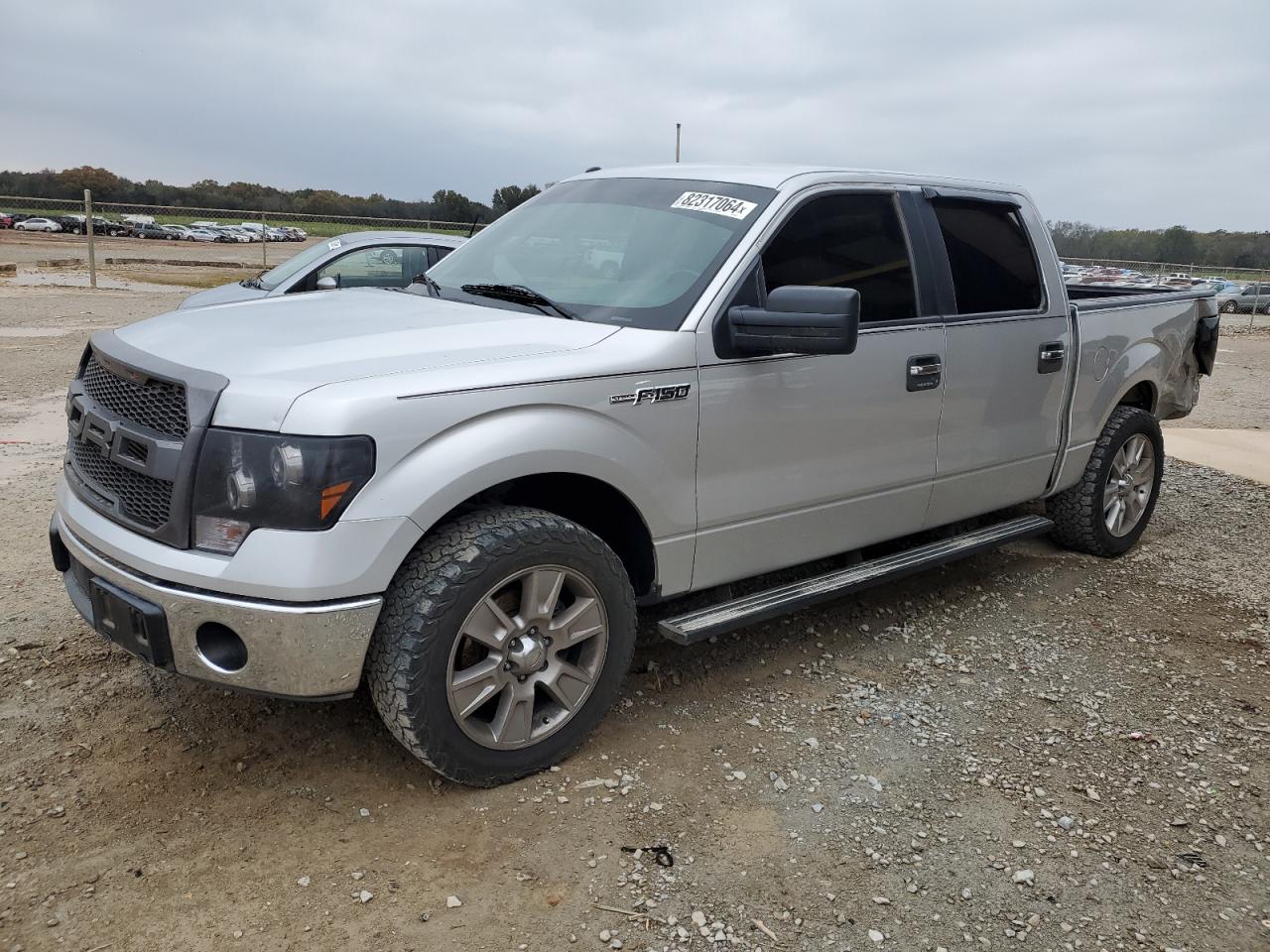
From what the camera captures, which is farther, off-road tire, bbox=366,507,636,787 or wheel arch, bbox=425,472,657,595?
wheel arch, bbox=425,472,657,595

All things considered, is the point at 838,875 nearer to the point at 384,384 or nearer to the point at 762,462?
the point at 762,462

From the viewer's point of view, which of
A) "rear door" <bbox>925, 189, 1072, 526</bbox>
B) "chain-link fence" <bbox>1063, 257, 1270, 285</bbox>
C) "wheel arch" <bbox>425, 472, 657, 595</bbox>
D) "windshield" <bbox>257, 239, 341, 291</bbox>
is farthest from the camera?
"chain-link fence" <bbox>1063, 257, 1270, 285</bbox>

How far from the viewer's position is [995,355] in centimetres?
447

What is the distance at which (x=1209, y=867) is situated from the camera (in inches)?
117

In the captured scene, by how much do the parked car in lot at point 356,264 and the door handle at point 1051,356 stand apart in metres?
5.89

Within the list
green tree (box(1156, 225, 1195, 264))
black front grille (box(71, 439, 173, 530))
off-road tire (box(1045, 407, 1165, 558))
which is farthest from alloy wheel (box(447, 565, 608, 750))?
green tree (box(1156, 225, 1195, 264))

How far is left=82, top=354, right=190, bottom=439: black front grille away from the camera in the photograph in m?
2.84

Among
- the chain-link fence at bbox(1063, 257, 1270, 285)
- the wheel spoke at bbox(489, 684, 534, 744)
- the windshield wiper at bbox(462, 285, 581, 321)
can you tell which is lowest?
the wheel spoke at bbox(489, 684, 534, 744)

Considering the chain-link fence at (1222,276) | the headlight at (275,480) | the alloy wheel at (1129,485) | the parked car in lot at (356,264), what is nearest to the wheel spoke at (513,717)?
the headlight at (275,480)

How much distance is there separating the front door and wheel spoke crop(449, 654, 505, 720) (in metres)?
0.86

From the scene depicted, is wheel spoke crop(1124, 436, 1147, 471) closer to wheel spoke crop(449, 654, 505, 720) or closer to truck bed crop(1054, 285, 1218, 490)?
truck bed crop(1054, 285, 1218, 490)

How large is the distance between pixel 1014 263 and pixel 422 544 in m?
3.18

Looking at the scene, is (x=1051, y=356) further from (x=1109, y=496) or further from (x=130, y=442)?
(x=130, y=442)

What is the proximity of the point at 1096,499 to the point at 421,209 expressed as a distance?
4174cm
